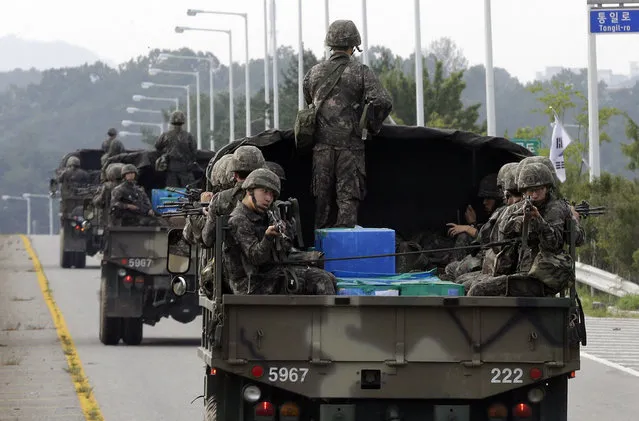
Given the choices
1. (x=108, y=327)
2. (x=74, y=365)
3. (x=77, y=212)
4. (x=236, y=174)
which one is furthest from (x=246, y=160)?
(x=77, y=212)

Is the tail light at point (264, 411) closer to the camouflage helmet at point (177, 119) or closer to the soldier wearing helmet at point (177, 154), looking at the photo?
the soldier wearing helmet at point (177, 154)

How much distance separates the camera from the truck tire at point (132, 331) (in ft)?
77.7

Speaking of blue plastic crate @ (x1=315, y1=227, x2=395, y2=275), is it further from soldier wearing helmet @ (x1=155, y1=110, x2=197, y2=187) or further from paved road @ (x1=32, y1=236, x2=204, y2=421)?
soldier wearing helmet @ (x1=155, y1=110, x2=197, y2=187)

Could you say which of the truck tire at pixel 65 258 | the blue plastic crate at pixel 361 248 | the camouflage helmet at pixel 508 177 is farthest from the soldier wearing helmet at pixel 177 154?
the truck tire at pixel 65 258

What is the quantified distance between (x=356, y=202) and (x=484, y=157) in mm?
1181

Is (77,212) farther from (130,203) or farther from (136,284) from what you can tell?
(136,284)

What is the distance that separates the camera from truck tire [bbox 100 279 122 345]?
920 inches

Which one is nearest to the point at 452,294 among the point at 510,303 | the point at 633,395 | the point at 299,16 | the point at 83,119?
the point at 510,303

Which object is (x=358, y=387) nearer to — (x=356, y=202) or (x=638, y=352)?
(x=356, y=202)

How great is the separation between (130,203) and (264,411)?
1253 centimetres

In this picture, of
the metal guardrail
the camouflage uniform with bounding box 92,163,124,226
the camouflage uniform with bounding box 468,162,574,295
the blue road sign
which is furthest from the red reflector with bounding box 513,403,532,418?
the blue road sign

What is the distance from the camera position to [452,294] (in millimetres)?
12094

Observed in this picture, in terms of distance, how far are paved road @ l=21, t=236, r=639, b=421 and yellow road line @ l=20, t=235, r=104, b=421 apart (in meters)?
0.10

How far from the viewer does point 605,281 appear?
30672 millimetres
